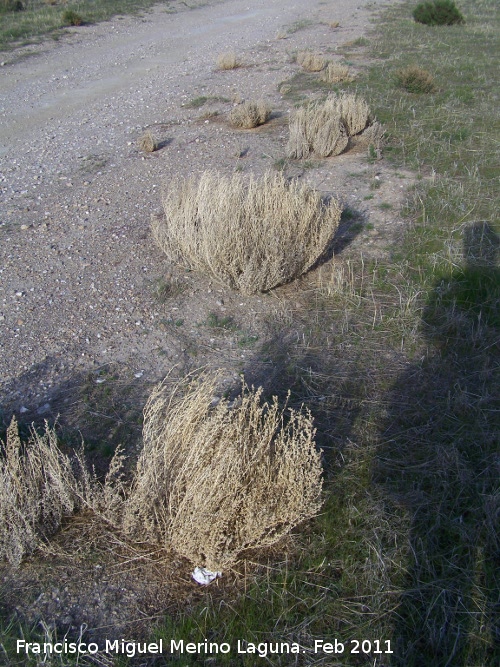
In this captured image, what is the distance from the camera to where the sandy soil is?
131 inches

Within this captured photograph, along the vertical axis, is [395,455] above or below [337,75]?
below

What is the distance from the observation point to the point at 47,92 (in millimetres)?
10312

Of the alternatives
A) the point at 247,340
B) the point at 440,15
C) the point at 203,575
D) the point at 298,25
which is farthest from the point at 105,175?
the point at 440,15

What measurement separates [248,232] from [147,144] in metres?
3.39

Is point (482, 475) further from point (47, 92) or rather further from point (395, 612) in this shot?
point (47, 92)

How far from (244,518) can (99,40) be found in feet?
49.8

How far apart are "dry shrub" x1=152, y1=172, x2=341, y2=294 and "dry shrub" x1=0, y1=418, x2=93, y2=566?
6.86ft

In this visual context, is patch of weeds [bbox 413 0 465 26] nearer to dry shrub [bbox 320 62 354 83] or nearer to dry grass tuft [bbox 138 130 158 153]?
dry shrub [bbox 320 62 354 83]

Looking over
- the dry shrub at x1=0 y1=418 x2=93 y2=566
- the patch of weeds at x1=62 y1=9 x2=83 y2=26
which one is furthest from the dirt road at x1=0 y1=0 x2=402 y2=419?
the patch of weeds at x1=62 y1=9 x2=83 y2=26

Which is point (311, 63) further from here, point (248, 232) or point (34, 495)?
point (34, 495)

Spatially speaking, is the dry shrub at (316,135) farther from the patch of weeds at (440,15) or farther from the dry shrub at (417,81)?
the patch of weeds at (440,15)

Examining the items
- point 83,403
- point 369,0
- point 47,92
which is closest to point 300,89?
point 47,92

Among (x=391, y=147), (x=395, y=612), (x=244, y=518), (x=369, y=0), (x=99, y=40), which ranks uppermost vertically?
(x=369, y=0)

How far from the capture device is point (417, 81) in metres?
9.59
